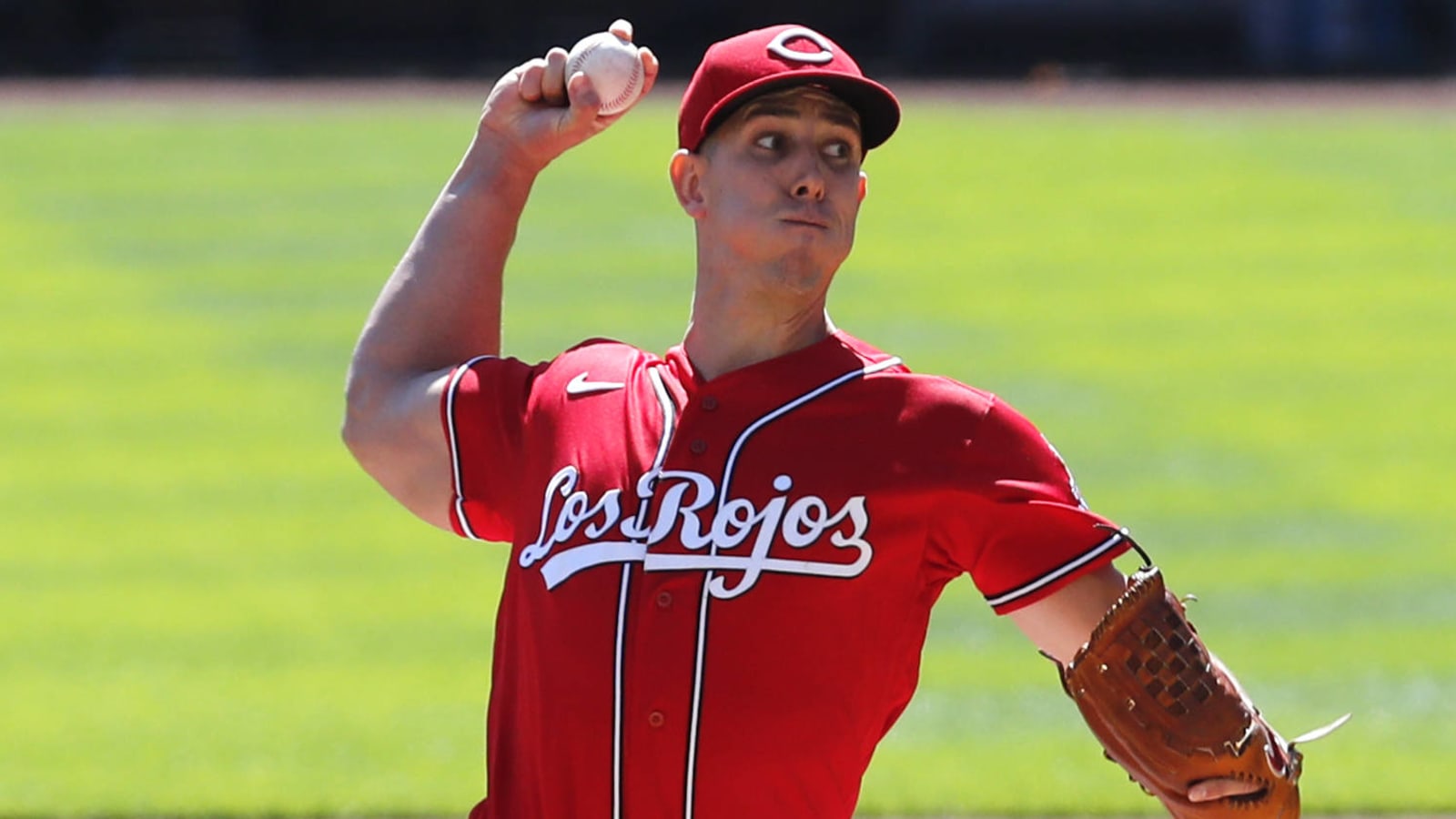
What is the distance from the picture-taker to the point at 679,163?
285 centimetres

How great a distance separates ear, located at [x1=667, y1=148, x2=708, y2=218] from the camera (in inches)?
111

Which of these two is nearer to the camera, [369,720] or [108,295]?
[369,720]

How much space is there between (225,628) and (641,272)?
22.4 ft

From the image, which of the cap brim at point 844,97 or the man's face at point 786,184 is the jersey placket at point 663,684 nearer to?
the man's face at point 786,184

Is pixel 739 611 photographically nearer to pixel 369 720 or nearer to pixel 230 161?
pixel 369 720

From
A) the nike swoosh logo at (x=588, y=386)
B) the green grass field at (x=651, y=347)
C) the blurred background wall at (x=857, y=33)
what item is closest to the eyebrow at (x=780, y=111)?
the nike swoosh logo at (x=588, y=386)

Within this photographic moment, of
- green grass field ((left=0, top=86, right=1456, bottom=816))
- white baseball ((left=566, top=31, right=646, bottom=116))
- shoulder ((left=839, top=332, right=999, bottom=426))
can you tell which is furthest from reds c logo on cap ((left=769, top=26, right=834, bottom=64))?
green grass field ((left=0, top=86, right=1456, bottom=816))

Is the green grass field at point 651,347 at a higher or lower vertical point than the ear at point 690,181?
lower

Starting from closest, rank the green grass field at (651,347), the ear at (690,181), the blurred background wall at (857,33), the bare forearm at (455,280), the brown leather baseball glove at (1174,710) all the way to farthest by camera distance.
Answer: the brown leather baseball glove at (1174,710) < the ear at (690,181) < the bare forearm at (455,280) < the green grass field at (651,347) < the blurred background wall at (857,33)

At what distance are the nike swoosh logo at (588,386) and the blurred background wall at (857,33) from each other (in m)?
23.1

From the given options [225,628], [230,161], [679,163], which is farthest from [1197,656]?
[230,161]

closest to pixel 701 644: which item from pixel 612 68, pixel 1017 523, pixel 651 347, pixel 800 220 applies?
pixel 1017 523

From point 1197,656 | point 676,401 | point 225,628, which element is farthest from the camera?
point 225,628

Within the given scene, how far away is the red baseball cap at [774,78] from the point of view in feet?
8.87
